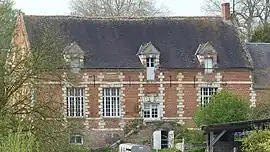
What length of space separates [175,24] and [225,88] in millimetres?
5003

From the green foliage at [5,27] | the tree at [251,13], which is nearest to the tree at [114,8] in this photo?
the tree at [251,13]

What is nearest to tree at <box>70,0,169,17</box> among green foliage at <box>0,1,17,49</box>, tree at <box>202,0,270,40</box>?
tree at <box>202,0,270,40</box>

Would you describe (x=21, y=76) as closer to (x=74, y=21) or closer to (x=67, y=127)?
(x=67, y=127)

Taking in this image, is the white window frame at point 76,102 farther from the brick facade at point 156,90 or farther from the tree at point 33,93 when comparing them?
the tree at point 33,93

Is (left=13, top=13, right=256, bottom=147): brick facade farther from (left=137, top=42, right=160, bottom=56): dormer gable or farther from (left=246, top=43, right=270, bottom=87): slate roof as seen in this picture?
(left=137, top=42, right=160, bottom=56): dormer gable

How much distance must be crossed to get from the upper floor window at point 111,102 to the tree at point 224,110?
673 cm

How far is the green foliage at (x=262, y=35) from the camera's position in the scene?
5334cm

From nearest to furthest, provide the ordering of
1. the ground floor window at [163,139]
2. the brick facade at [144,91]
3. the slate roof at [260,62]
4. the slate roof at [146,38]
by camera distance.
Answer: the ground floor window at [163,139]
the brick facade at [144,91]
the slate roof at [146,38]
the slate roof at [260,62]

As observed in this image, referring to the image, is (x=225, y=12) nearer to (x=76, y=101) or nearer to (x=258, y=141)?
(x=76, y=101)

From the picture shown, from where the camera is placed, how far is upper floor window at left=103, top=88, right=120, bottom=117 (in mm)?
44781

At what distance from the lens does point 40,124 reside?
22719 millimetres

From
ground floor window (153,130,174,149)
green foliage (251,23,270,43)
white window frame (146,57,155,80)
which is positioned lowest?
ground floor window (153,130,174,149)

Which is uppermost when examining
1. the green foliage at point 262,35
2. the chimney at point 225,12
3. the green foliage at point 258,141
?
the chimney at point 225,12

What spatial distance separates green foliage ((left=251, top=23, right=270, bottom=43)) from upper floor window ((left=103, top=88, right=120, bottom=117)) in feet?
43.1
